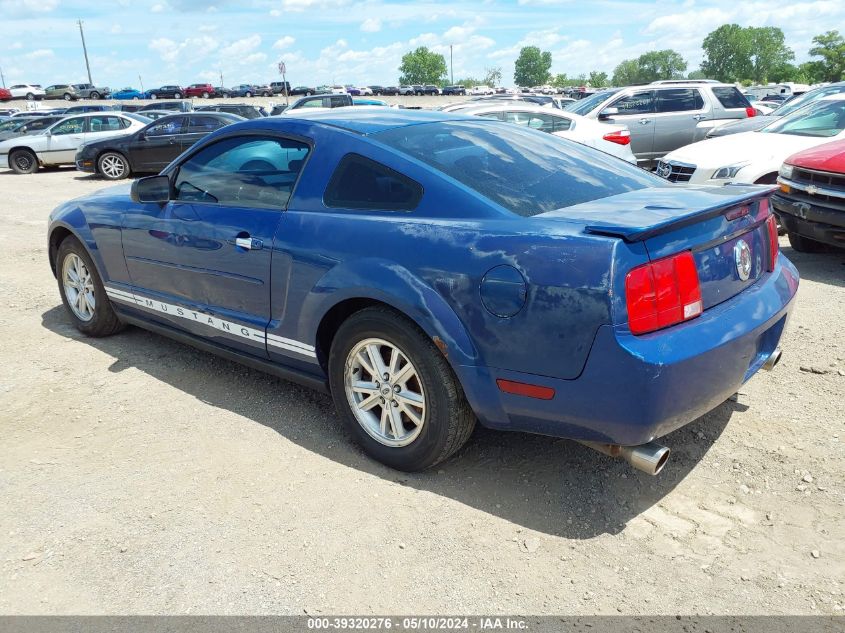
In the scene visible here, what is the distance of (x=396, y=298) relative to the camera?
297 centimetres

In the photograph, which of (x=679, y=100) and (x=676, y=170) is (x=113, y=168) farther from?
(x=676, y=170)

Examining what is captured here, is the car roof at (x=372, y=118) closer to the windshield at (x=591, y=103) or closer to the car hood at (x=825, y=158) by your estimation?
the car hood at (x=825, y=158)

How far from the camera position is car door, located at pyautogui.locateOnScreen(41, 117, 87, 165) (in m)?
18.5

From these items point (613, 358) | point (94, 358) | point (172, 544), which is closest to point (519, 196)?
point (613, 358)

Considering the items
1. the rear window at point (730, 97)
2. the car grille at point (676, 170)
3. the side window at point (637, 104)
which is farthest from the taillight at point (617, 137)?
the rear window at point (730, 97)

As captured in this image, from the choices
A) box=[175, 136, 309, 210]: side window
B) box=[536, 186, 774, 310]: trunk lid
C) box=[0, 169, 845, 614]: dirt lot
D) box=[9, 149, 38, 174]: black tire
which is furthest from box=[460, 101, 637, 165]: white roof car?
box=[9, 149, 38, 174]: black tire

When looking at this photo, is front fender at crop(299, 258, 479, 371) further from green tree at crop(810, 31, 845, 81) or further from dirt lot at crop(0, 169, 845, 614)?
green tree at crop(810, 31, 845, 81)

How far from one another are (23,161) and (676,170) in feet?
56.7

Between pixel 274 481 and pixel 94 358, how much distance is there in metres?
2.26

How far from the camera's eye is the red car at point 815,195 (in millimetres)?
6027

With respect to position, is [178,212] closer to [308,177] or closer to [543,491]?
[308,177]

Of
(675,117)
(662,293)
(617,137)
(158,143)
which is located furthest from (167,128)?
(662,293)

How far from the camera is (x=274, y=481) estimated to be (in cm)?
325

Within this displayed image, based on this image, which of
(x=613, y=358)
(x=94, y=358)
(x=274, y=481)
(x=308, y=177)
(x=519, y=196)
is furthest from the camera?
(x=94, y=358)
